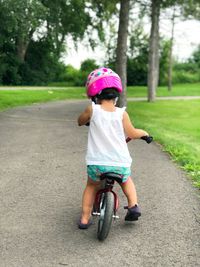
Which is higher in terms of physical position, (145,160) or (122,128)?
(122,128)

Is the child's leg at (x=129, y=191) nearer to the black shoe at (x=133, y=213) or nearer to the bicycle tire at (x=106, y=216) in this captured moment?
the black shoe at (x=133, y=213)

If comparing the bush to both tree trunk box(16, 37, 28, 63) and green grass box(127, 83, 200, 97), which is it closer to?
green grass box(127, 83, 200, 97)

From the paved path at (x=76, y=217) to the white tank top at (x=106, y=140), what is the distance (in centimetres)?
76

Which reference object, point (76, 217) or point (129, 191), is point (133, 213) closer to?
point (129, 191)

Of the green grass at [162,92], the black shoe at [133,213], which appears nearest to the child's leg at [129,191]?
the black shoe at [133,213]

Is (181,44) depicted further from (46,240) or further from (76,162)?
Result: (46,240)

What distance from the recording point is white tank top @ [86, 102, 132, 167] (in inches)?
198

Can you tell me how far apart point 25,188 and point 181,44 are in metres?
35.4

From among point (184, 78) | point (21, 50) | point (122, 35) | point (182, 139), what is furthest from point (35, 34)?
point (182, 139)

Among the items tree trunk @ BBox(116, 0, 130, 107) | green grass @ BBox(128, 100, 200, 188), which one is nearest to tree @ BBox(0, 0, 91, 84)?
tree trunk @ BBox(116, 0, 130, 107)

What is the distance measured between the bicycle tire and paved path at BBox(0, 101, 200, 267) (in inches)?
4.1

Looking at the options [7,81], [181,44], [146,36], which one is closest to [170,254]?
[181,44]

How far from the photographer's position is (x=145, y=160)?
931 centimetres

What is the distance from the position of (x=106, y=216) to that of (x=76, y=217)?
916mm
